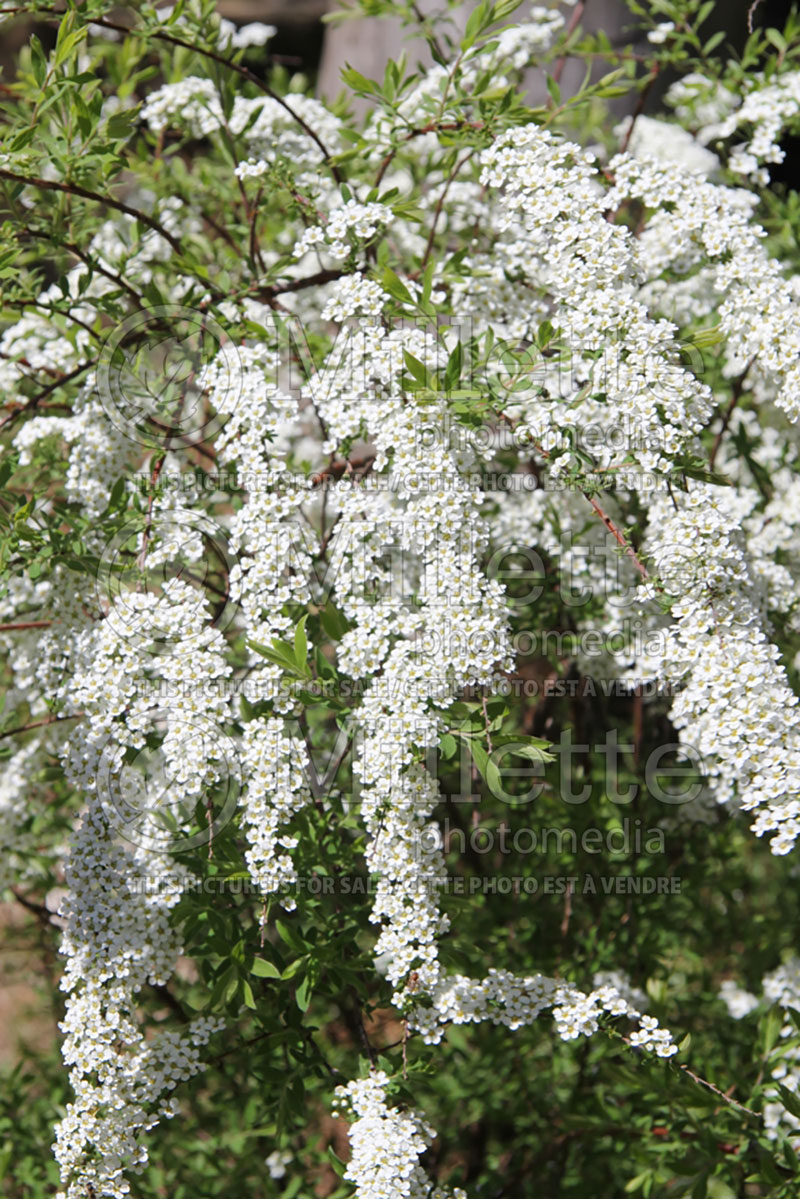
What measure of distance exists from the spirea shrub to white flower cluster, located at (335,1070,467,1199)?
12 mm

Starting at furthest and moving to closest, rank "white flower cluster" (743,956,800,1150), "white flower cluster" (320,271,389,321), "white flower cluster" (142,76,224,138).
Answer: "white flower cluster" (142,76,224,138), "white flower cluster" (743,956,800,1150), "white flower cluster" (320,271,389,321)

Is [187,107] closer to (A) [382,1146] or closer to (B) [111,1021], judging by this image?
(B) [111,1021]

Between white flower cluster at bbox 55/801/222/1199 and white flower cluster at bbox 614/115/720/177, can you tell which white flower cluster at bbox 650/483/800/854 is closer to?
white flower cluster at bbox 55/801/222/1199

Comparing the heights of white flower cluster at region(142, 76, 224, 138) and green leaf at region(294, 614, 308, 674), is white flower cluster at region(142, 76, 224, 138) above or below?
above

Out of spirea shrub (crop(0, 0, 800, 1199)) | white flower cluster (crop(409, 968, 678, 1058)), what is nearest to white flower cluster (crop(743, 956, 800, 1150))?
spirea shrub (crop(0, 0, 800, 1199))

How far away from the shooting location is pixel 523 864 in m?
3.31

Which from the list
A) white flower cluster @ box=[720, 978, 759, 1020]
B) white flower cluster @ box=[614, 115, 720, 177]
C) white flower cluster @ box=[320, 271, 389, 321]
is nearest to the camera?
white flower cluster @ box=[320, 271, 389, 321]

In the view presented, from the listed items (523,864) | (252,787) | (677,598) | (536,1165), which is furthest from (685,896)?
(252,787)

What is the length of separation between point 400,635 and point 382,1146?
1.08 m

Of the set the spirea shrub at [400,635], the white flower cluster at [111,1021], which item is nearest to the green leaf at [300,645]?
the spirea shrub at [400,635]

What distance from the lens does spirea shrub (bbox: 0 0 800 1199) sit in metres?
2.27

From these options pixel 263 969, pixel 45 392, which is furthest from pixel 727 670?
pixel 45 392

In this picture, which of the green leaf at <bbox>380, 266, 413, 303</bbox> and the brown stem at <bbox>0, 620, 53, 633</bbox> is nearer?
the green leaf at <bbox>380, 266, 413, 303</bbox>

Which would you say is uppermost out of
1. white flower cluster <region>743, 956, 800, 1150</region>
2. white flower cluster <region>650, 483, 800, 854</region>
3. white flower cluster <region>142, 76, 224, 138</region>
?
white flower cluster <region>142, 76, 224, 138</region>
